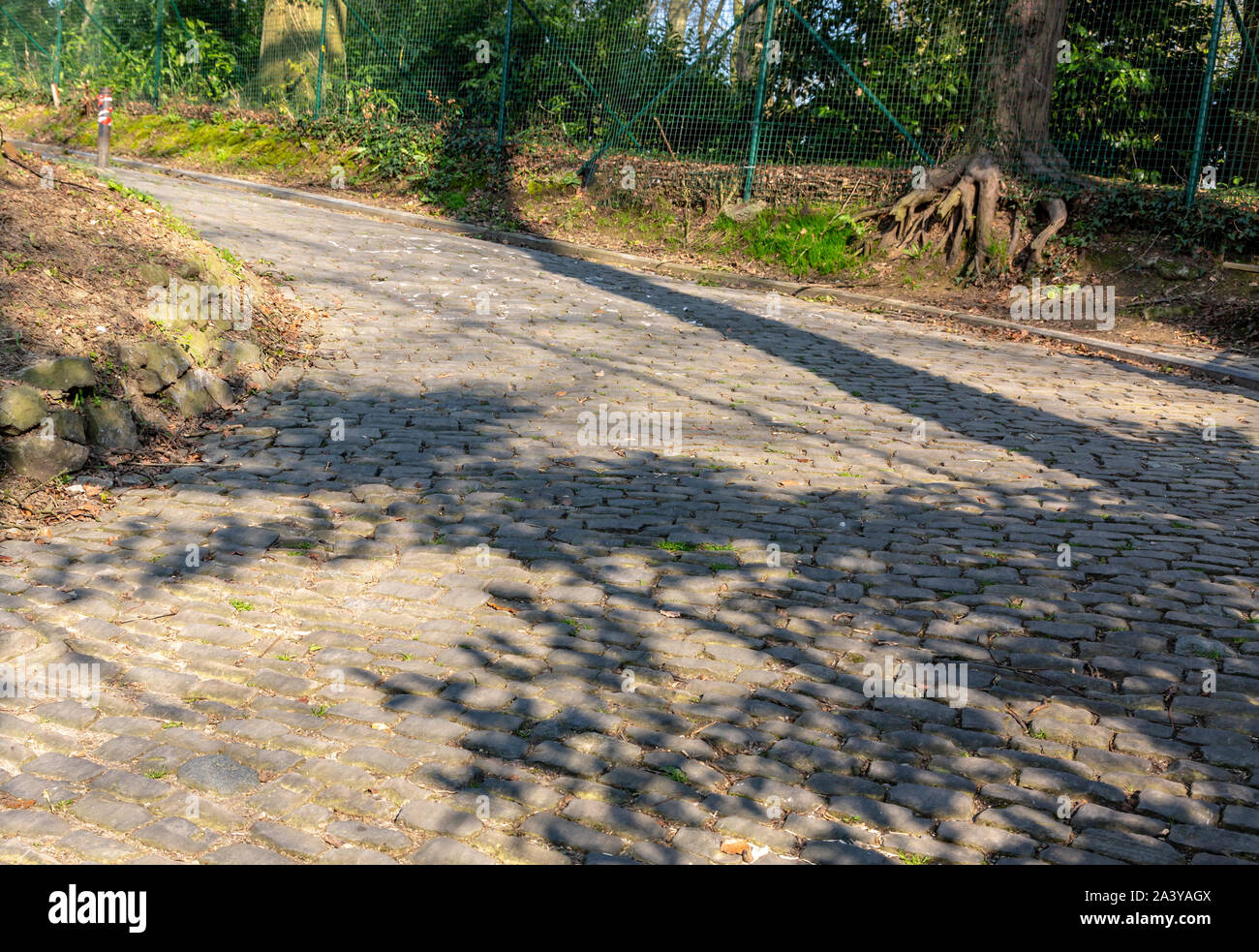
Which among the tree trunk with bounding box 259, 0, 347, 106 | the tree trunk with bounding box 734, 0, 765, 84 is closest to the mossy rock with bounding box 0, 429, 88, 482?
the tree trunk with bounding box 734, 0, 765, 84

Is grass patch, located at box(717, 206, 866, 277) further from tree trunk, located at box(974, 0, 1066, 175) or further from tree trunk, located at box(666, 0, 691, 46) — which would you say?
tree trunk, located at box(666, 0, 691, 46)

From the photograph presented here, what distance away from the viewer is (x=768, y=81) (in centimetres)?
1722

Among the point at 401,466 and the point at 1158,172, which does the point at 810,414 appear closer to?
the point at 401,466

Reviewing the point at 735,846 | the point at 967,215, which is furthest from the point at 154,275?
the point at 967,215

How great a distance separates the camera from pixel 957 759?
419 centimetres

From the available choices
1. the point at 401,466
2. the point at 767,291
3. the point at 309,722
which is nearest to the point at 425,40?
the point at 767,291

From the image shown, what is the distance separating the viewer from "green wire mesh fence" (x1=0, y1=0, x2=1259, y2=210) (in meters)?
14.5

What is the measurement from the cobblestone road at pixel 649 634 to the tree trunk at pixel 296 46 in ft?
51.6

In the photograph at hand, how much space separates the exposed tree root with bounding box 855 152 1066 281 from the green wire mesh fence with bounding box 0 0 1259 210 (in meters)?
0.60

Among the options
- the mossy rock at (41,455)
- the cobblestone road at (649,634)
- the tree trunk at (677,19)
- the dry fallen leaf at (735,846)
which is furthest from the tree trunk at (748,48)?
the dry fallen leaf at (735,846)

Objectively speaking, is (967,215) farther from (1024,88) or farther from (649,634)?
(649,634)

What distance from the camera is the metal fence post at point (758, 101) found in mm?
16828

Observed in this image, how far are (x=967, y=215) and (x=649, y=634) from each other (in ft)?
37.4
